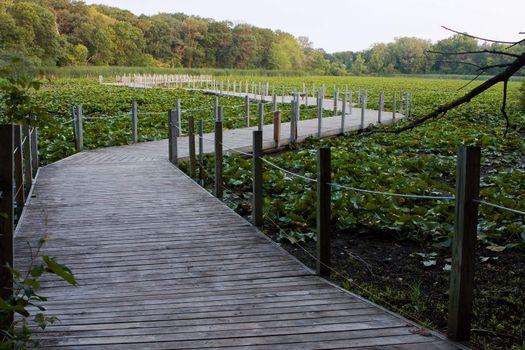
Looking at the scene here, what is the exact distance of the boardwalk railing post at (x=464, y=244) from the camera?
2.96 metres

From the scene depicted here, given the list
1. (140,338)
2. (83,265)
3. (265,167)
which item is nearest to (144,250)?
(83,265)

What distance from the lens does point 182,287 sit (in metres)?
4.02

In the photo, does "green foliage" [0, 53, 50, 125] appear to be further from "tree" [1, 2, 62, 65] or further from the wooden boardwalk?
"tree" [1, 2, 62, 65]

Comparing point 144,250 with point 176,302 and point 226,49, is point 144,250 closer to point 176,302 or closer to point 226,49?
point 176,302

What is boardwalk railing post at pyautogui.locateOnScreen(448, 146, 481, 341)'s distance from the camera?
9.73 ft

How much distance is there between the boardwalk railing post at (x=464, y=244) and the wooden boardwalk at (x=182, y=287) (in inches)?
5.2

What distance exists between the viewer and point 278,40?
107250 millimetres

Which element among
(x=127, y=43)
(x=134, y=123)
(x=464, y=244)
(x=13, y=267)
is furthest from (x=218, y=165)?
(x=127, y=43)

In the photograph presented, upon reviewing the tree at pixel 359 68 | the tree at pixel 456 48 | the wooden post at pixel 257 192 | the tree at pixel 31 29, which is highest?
the tree at pixel 31 29

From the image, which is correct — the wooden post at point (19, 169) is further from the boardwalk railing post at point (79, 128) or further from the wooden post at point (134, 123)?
the wooden post at point (134, 123)

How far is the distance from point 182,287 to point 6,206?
1.40 metres

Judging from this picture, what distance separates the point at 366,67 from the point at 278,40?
55.3 ft

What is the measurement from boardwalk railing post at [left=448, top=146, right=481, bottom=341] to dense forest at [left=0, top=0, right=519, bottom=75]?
48808 mm

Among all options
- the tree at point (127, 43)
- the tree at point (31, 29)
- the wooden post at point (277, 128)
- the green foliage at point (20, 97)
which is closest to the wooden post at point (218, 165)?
the green foliage at point (20, 97)
